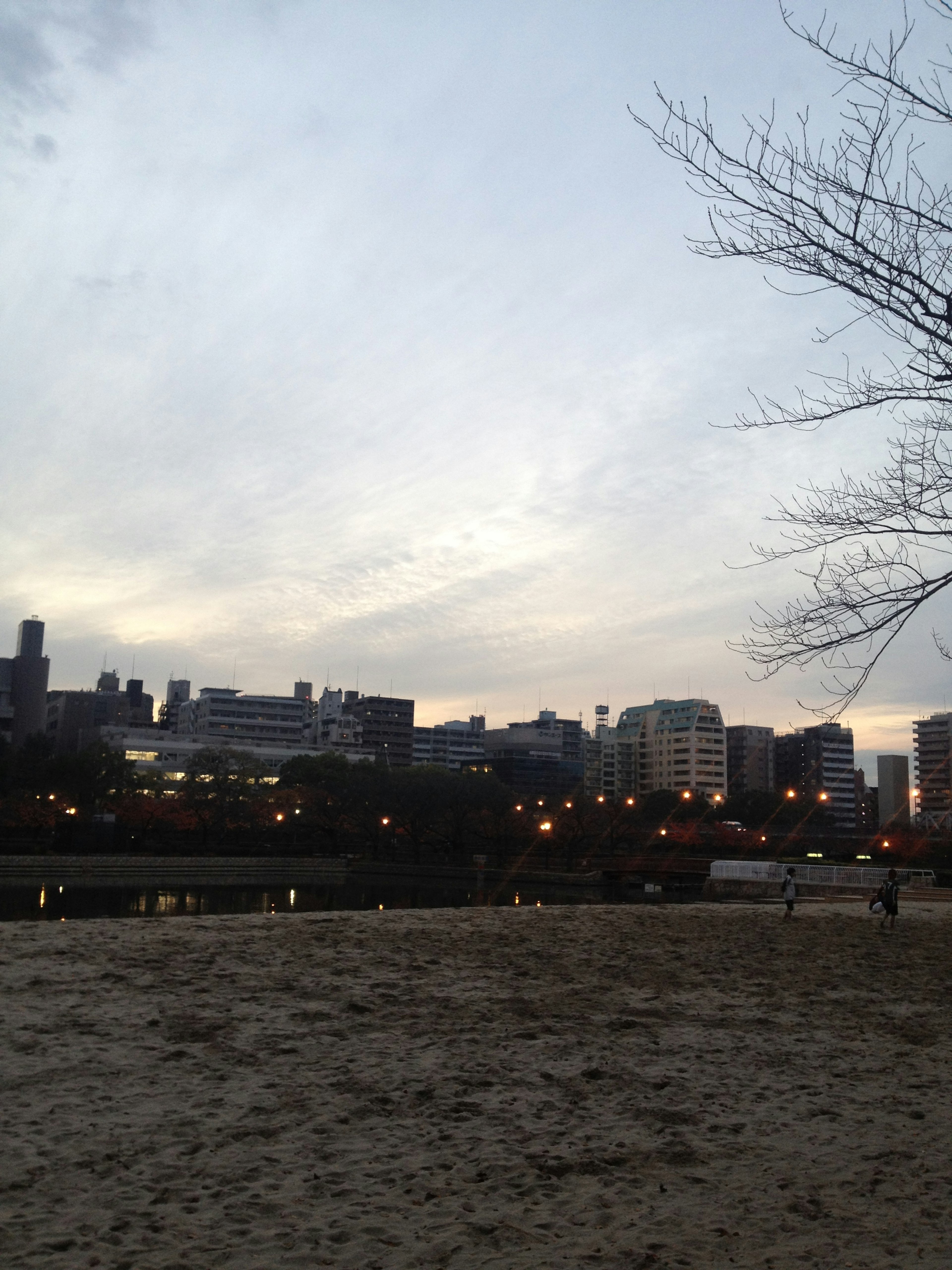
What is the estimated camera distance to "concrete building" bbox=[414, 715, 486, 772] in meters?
186

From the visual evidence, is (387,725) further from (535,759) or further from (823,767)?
(823,767)

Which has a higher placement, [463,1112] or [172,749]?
[172,749]

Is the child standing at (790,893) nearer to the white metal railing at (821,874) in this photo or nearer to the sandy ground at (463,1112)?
the sandy ground at (463,1112)

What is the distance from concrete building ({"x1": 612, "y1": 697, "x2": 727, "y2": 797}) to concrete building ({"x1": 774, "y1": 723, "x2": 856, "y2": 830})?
1004cm

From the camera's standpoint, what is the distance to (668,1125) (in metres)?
6.63

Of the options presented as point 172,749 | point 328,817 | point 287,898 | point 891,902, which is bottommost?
point 287,898

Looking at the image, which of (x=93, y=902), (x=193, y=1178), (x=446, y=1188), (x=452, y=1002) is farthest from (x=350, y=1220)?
(x=93, y=902)

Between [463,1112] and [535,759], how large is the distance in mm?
161782

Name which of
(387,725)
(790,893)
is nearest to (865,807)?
(387,725)

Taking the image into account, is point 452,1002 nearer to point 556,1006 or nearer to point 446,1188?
point 556,1006

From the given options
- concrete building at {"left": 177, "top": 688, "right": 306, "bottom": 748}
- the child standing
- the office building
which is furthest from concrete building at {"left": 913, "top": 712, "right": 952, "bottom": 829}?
concrete building at {"left": 177, "top": 688, "right": 306, "bottom": 748}

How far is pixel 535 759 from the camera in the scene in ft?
549

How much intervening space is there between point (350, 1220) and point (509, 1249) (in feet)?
2.89

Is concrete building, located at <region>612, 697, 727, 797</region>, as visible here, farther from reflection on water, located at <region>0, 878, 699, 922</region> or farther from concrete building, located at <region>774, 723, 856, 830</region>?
reflection on water, located at <region>0, 878, 699, 922</region>
